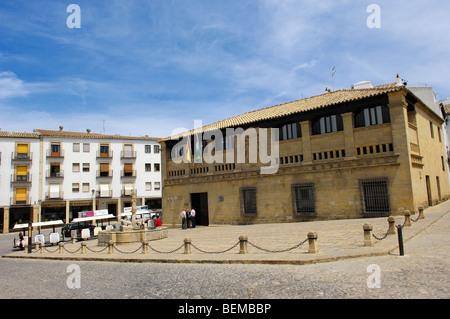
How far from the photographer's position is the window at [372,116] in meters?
17.7

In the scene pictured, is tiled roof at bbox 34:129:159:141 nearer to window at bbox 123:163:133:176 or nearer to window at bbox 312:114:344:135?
window at bbox 123:163:133:176

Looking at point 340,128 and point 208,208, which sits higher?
point 340,128

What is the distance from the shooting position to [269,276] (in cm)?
779

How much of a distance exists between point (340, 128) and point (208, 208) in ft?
36.5

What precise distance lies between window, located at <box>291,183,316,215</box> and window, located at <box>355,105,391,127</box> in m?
4.50

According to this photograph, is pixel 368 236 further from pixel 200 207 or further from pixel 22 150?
pixel 22 150

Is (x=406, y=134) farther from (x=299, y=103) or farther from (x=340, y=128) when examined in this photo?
(x=299, y=103)

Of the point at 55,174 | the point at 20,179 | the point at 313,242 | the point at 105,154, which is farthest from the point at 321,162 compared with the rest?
the point at 20,179

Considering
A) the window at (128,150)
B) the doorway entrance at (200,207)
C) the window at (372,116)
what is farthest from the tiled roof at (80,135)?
the window at (372,116)

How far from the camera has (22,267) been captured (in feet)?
42.1

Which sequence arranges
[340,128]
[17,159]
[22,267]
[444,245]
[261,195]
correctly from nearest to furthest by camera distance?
[444,245] → [22,267] → [340,128] → [261,195] → [17,159]

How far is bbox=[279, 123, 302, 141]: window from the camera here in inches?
819

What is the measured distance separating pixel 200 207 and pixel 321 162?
10.6m
